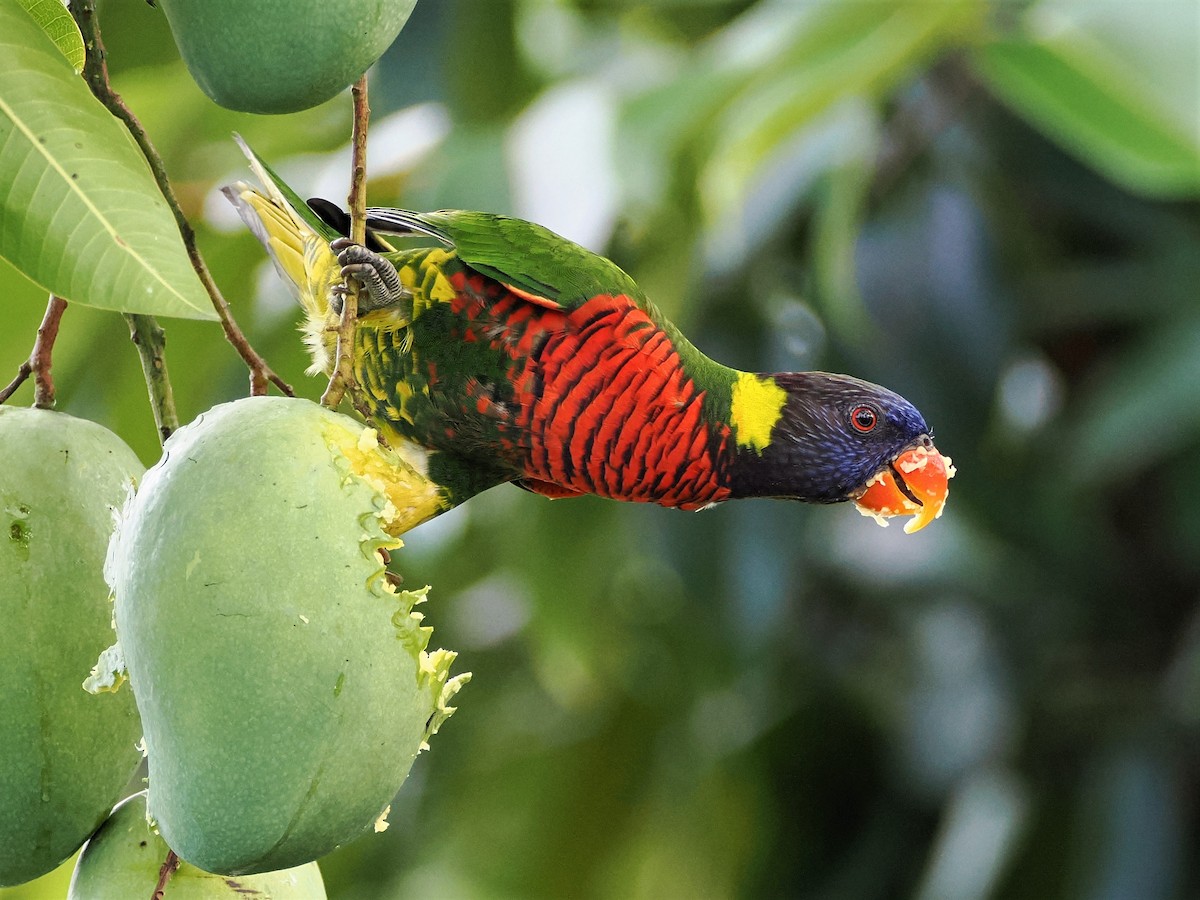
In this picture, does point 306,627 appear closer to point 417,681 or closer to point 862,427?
Answer: point 417,681

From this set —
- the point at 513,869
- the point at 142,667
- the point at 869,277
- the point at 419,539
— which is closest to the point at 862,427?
the point at 142,667

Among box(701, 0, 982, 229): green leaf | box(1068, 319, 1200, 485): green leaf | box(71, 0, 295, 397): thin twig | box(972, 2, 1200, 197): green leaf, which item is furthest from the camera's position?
box(1068, 319, 1200, 485): green leaf

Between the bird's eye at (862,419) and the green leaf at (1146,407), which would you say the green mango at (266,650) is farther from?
the green leaf at (1146,407)

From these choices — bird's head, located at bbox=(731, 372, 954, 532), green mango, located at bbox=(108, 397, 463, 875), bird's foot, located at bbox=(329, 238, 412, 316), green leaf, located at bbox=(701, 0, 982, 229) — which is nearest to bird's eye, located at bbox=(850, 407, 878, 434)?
bird's head, located at bbox=(731, 372, 954, 532)

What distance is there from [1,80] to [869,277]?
2053mm

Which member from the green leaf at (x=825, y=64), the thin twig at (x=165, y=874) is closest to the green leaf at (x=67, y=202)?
the thin twig at (x=165, y=874)

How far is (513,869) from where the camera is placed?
9.53 feet

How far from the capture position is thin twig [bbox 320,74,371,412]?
0.72 meters

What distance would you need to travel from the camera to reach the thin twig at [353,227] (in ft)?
2.35

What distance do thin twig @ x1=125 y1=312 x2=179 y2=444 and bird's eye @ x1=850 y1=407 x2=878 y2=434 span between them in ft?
1.82

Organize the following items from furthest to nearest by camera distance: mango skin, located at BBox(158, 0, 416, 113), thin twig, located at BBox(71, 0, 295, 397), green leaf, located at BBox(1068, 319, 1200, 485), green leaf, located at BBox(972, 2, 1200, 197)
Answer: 1. green leaf, located at BBox(1068, 319, 1200, 485)
2. green leaf, located at BBox(972, 2, 1200, 197)
3. thin twig, located at BBox(71, 0, 295, 397)
4. mango skin, located at BBox(158, 0, 416, 113)

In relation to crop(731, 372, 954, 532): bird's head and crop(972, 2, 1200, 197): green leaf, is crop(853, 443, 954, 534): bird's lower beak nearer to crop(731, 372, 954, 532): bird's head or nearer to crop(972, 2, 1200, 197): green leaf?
crop(731, 372, 954, 532): bird's head

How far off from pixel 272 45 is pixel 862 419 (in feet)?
2.02

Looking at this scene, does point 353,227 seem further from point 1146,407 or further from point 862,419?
point 1146,407
